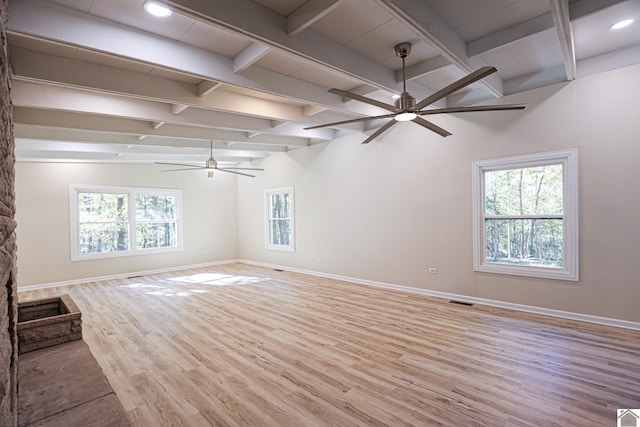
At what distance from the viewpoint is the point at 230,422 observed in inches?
87.2

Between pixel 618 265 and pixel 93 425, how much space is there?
4984 mm

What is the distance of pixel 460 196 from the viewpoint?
16.3 ft

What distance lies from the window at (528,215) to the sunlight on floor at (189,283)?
14.4 feet

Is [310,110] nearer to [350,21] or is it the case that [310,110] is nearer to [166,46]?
[350,21]

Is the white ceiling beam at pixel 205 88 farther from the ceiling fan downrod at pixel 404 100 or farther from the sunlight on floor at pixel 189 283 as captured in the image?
the sunlight on floor at pixel 189 283

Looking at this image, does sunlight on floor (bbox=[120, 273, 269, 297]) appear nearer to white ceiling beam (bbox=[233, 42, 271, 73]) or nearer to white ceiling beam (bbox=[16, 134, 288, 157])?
white ceiling beam (bbox=[16, 134, 288, 157])

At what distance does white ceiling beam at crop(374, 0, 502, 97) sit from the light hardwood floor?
2.80 m

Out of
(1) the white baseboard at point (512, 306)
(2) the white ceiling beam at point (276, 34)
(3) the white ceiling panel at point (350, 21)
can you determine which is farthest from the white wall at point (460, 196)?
(3) the white ceiling panel at point (350, 21)

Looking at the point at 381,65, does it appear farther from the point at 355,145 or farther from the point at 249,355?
the point at 249,355

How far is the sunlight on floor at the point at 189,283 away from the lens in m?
6.02

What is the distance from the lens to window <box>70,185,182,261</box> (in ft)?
23.6

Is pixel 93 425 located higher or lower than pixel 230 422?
higher

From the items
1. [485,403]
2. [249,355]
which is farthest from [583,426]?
[249,355]

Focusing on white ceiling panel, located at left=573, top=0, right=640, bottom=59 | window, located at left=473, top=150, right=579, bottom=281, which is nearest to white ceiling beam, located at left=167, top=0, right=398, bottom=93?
white ceiling panel, located at left=573, top=0, right=640, bottom=59
